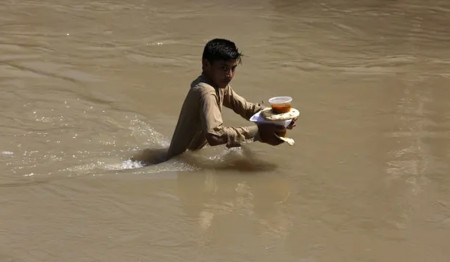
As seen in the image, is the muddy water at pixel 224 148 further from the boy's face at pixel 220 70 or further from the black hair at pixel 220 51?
the black hair at pixel 220 51

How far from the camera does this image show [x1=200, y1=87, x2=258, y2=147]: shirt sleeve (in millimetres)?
4617

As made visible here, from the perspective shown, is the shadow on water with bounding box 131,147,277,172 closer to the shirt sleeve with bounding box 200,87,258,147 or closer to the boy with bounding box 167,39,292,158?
the boy with bounding box 167,39,292,158

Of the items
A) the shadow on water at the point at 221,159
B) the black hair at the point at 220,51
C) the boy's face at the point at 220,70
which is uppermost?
the black hair at the point at 220,51

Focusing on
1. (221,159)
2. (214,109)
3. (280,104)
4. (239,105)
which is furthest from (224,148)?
(280,104)

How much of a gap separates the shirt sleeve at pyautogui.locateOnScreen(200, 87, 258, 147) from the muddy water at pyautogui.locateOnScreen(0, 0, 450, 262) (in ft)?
0.95

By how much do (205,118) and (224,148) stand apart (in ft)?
2.20

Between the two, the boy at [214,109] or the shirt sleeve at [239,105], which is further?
the shirt sleeve at [239,105]

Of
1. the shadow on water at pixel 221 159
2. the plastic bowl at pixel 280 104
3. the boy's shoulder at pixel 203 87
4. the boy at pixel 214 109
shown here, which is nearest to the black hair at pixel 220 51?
the boy at pixel 214 109

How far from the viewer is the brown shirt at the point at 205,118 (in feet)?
15.2

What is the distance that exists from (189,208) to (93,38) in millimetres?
4431

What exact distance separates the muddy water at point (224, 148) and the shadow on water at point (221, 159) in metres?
0.01

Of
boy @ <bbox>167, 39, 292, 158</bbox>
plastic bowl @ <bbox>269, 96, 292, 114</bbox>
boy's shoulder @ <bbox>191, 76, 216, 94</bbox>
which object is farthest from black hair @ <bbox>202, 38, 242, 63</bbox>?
plastic bowl @ <bbox>269, 96, 292, 114</bbox>

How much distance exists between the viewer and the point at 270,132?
15.1 feet

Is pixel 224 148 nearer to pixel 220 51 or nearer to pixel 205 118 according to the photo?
pixel 205 118
